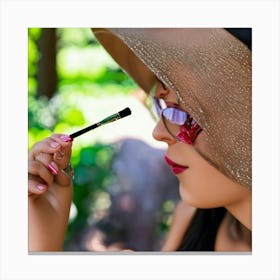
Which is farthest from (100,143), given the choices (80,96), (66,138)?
(66,138)

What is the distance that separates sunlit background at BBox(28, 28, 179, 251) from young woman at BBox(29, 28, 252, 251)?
489 mm

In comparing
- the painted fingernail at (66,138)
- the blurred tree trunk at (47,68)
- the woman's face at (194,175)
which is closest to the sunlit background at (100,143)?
the blurred tree trunk at (47,68)

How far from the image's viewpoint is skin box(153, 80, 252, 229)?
1814mm

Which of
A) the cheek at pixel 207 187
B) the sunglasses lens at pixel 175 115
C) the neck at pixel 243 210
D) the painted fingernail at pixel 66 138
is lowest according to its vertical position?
the neck at pixel 243 210

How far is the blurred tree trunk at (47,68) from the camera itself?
101 inches

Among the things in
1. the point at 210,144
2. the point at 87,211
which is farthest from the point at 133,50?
the point at 87,211

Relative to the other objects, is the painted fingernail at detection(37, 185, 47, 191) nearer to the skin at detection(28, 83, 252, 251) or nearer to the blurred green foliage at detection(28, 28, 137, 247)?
the skin at detection(28, 83, 252, 251)

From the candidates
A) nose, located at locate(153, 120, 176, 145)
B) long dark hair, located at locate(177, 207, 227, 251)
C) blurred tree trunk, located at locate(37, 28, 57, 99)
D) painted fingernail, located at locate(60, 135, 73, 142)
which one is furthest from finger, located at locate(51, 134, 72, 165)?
blurred tree trunk, located at locate(37, 28, 57, 99)

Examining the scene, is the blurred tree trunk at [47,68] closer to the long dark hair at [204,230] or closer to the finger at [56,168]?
the finger at [56,168]

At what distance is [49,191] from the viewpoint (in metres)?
1.82
